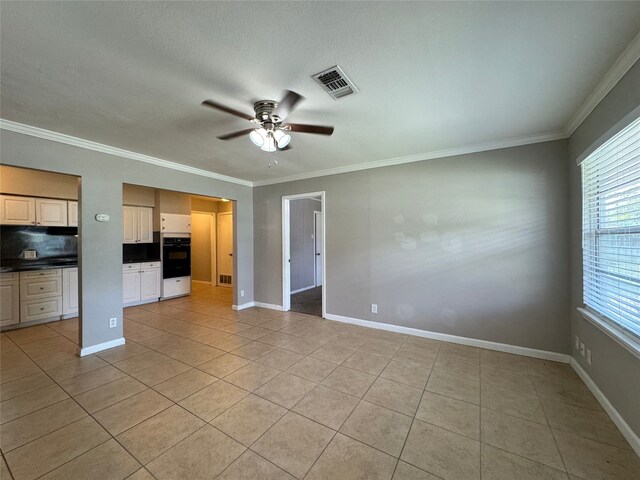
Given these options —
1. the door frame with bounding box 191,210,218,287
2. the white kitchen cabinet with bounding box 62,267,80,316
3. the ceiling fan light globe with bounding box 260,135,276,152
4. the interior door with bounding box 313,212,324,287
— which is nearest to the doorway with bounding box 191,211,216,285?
the door frame with bounding box 191,210,218,287

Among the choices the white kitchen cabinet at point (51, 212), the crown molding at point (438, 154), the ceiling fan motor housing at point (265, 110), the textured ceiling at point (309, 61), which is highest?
the textured ceiling at point (309, 61)

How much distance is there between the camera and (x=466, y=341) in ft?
10.8

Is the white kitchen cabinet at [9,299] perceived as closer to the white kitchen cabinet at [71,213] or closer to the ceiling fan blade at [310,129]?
the white kitchen cabinet at [71,213]

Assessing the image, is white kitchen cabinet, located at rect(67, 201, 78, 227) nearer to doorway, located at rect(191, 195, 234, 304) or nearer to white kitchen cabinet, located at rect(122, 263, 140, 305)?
white kitchen cabinet, located at rect(122, 263, 140, 305)

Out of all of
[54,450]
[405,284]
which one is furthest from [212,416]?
[405,284]

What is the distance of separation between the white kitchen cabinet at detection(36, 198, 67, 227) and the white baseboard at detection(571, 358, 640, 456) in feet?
24.2

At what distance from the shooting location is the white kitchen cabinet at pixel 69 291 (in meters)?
A: 4.38

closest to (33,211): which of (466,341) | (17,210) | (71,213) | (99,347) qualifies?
(17,210)

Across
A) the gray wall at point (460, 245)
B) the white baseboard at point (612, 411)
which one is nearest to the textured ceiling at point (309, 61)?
the gray wall at point (460, 245)

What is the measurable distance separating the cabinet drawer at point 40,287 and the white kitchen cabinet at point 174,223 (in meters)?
1.93

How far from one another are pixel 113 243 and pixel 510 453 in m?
4.36

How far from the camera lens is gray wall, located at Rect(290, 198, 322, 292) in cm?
642

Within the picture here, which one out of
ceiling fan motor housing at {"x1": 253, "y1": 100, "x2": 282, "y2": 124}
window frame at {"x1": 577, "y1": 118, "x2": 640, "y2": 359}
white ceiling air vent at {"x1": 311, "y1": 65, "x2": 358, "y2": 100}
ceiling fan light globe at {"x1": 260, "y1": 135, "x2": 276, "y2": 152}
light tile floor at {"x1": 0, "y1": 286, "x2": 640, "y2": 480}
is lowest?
light tile floor at {"x1": 0, "y1": 286, "x2": 640, "y2": 480}

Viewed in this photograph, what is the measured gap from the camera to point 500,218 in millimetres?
3105
